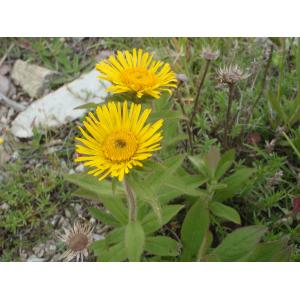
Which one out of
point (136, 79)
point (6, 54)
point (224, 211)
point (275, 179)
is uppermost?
point (6, 54)

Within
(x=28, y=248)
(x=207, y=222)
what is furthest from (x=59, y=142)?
(x=207, y=222)

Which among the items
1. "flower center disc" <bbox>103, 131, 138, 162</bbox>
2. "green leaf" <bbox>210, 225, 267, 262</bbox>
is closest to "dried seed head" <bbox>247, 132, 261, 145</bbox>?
"green leaf" <bbox>210, 225, 267, 262</bbox>

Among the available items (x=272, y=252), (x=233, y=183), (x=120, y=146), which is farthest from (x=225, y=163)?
(x=120, y=146)

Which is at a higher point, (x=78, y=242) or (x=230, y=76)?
(x=230, y=76)

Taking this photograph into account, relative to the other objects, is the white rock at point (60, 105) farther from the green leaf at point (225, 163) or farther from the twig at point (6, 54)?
the green leaf at point (225, 163)

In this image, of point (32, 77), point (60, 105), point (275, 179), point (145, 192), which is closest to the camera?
point (145, 192)

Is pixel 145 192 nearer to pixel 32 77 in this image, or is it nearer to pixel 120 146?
pixel 120 146

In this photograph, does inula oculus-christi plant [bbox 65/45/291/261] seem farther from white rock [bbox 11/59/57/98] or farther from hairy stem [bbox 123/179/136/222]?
white rock [bbox 11/59/57/98]
